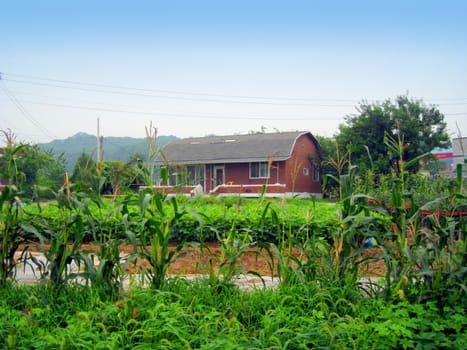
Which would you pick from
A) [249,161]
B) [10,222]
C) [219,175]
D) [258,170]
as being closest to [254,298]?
[10,222]

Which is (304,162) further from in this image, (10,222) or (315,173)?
(10,222)

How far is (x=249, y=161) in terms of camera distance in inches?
1168

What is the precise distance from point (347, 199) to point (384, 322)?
103 centimetres

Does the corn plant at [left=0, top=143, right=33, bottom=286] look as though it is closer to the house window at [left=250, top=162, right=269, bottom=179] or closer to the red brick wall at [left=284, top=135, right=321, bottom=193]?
the red brick wall at [left=284, top=135, right=321, bottom=193]

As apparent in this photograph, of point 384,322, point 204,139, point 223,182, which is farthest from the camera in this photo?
point 204,139

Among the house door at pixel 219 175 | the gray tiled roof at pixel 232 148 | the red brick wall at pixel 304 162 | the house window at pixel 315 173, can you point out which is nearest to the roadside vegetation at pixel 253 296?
the gray tiled roof at pixel 232 148

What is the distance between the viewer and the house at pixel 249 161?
29.2m

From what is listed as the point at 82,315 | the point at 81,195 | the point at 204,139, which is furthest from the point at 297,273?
the point at 204,139

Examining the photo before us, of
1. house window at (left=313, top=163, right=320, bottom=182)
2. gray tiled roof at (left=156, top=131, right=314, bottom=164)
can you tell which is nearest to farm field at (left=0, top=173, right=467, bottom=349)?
gray tiled roof at (left=156, top=131, right=314, bottom=164)

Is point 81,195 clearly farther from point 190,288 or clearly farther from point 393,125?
point 393,125

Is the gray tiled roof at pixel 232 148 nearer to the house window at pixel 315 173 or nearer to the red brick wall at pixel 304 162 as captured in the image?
the red brick wall at pixel 304 162

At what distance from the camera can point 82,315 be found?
3.08 m

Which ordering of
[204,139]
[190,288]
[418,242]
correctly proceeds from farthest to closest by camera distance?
[204,139] < [190,288] < [418,242]

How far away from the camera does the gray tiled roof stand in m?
29.8
